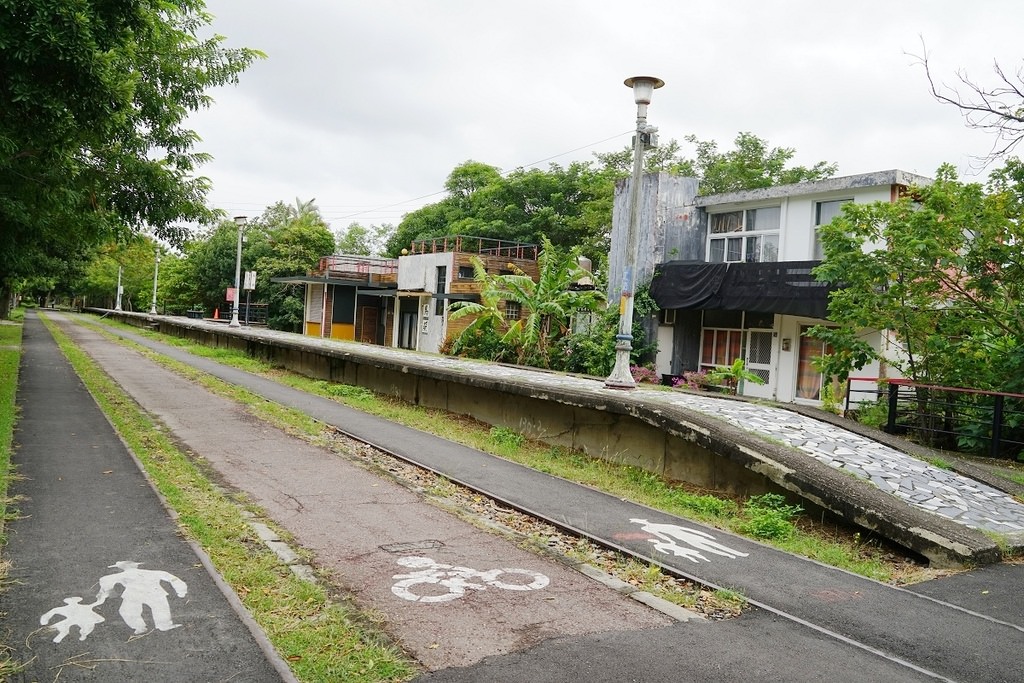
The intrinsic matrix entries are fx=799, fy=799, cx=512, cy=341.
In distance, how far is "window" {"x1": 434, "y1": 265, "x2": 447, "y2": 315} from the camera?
35344 millimetres

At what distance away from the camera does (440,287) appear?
35.7m

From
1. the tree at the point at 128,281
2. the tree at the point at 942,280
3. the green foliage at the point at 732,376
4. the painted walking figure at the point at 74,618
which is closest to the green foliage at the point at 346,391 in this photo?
the green foliage at the point at 732,376

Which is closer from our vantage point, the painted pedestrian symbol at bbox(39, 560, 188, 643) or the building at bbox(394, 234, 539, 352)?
the painted pedestrian symbol at bbox(39, 560, 188, 643)

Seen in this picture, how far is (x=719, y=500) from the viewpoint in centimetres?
926

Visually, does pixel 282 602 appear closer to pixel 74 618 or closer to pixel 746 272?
pixel 74 618

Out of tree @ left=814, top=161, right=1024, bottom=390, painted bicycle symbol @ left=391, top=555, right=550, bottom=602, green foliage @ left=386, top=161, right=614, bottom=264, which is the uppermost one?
green foliage @ left=386, top=161, right=614, bottom=264

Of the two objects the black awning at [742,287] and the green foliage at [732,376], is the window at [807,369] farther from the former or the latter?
the black awning at [742,287]

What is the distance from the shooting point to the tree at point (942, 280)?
12797 millimetres

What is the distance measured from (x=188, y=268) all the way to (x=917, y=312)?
2436 inches

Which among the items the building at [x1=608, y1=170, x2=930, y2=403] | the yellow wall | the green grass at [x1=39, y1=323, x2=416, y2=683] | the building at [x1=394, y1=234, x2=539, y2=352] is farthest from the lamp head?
the yellow wall

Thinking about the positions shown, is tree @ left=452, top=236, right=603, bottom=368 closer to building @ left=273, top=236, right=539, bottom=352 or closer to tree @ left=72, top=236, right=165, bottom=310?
building @ left=273, top=236, right=539, bottom=352

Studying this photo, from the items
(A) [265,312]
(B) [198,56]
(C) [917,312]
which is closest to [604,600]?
(C) [917,312]

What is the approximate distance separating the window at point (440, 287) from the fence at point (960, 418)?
2369 centimetres

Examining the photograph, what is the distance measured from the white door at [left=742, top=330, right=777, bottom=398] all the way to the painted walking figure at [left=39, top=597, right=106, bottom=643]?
736 inches
